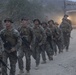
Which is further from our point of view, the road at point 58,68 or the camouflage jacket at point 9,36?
the road at point 58,68

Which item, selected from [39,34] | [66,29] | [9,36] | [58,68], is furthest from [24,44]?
[66,29]

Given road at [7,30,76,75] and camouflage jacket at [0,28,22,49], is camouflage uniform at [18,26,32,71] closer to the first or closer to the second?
road at [7,30,76,75]

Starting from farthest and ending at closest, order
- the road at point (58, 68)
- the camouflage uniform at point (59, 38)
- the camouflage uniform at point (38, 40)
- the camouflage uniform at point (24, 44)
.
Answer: the camouflage uniform at point (59, 38) → the camouflage uniform at point (38, 40) → the road at point (58, 68) → the camouflage uniform at point (24, 44)

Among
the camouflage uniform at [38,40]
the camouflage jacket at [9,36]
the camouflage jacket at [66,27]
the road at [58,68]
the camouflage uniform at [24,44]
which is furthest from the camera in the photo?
the camouflage jacket at [66,27]

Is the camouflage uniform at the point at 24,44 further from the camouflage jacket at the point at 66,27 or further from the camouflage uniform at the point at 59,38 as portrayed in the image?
the camouflage jacket at the point at 66,27

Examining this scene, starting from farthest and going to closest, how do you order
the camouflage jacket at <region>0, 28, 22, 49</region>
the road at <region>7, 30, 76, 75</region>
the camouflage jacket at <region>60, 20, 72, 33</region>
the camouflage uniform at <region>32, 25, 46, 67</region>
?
the camouflage jacket at <region>60, 20, 72, 33</region>, the camouflage uniform at <region>32, 25, 46, 67</region>, the road at <region>7, 30, 76, 75</region>, the camouflage jacket at <region>0, 28, 22, 49</region>

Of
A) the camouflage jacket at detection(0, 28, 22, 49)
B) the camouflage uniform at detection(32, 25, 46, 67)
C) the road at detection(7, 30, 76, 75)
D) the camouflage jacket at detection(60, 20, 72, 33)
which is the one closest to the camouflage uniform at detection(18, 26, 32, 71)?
the road at detection(7, 30, 76, 75)

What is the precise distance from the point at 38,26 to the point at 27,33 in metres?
1.46

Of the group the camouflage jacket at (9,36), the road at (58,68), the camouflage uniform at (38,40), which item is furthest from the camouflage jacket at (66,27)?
the camouflage jacket at (9,36)

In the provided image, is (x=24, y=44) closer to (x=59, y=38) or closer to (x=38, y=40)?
(x=38, y=40)

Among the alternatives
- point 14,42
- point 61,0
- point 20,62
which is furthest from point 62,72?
point 61,0

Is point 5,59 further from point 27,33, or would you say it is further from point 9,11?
point 9,11

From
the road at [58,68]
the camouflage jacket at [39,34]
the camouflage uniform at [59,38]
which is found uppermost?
the camouflage jacket at [39,34]

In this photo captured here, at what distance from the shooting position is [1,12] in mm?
28875
